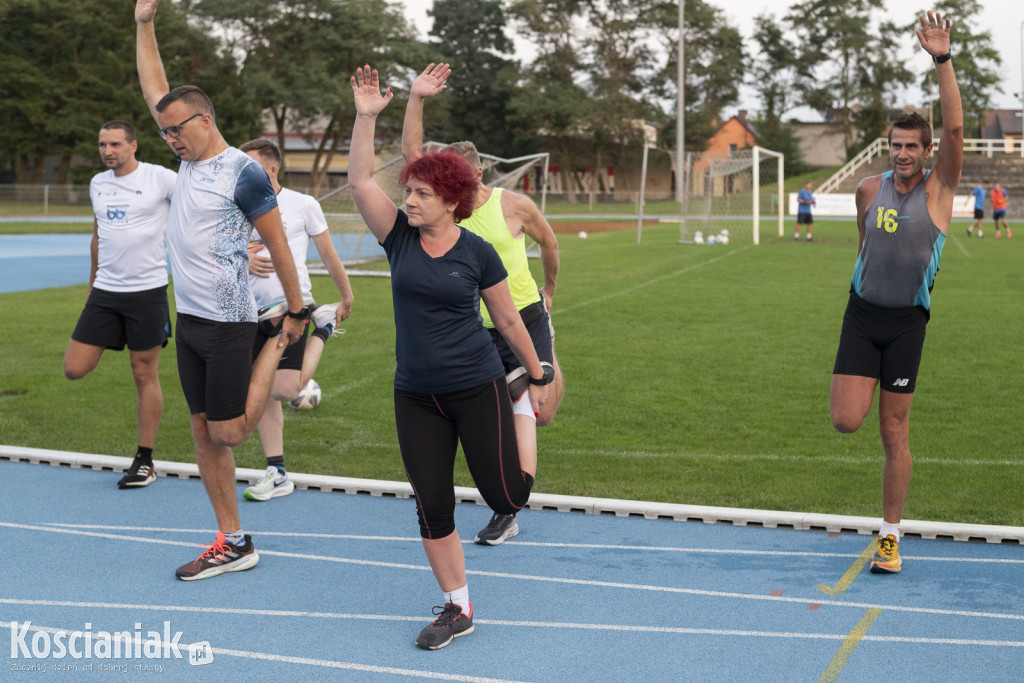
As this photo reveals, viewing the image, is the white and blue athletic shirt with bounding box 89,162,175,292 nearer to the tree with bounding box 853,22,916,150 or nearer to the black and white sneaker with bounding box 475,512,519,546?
the black and white sneaker with bounding box 475,512,519,546

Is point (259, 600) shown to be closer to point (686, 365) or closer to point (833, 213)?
point (686, 365)

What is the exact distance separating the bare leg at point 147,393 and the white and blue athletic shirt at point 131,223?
0.45 m

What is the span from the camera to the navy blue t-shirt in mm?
4082

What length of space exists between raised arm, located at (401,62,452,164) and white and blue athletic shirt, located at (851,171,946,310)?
2.21m

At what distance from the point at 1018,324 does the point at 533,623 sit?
37.9ft

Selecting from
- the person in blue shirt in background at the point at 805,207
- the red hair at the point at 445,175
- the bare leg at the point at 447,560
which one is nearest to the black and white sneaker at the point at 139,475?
the bare leg at the point at 447,560

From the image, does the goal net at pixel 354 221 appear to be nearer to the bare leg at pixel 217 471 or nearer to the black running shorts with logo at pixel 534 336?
the black running shorts with logo at pixel 534 336

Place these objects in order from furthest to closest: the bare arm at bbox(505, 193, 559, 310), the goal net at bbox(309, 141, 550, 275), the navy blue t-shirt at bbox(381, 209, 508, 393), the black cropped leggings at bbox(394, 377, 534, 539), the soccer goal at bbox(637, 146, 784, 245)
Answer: the soccer goal at bbox(637, 146, 784, 245) → the goal net at bbox(309, 141, 550, 275) → the bare arm at bbox(505, 193, 559, 310) → the black cropped leggings at bbox(394, 377, 534, 539) → the navy blue t-shirt at bbox(381, 209, 508, 393)

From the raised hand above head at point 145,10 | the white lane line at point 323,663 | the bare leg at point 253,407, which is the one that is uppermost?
the raised hand above head at point 145,10

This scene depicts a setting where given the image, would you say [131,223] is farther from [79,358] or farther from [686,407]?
[686,407]

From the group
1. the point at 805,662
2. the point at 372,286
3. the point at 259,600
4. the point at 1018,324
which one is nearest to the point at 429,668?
the point at 259,600

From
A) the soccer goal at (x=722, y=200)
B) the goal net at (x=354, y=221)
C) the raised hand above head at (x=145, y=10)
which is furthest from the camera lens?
the soccer goal at (x=722, y=200)

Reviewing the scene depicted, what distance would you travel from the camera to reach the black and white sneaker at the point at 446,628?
421cm

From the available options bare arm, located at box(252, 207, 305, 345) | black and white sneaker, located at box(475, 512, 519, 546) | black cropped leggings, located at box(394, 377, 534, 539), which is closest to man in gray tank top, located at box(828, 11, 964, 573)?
black and white sneaker, located at box(475, 512, 519, 546)
